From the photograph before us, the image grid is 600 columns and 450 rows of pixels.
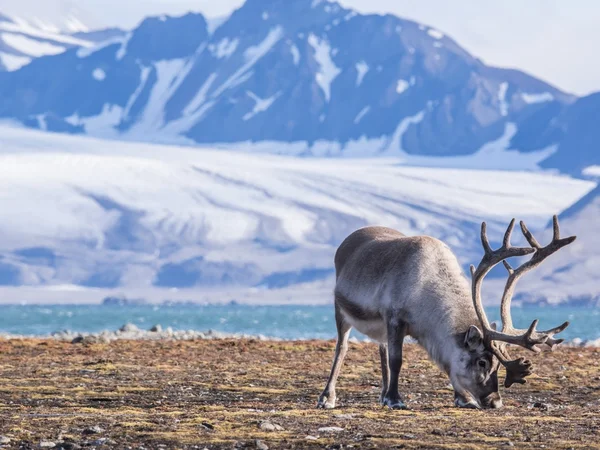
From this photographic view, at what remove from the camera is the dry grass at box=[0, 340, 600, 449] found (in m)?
12.3

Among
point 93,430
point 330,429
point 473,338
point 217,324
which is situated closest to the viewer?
point 93,430

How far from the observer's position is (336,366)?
17.0 meters

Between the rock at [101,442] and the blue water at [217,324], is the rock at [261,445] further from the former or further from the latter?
the blue water at [217,324]

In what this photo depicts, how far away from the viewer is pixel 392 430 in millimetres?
12906

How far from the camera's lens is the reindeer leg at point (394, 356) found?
15680 mm

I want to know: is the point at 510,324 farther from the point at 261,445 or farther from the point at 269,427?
the point at 261,445

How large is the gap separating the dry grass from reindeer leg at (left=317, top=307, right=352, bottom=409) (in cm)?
21

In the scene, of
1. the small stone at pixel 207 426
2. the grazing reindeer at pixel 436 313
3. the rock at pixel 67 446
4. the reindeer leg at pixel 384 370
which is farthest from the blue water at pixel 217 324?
the rock at pixel 67 446

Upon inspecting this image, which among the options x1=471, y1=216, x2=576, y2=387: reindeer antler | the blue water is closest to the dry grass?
x1=471, y1=216, x2=576, y2=387: reindeer antler

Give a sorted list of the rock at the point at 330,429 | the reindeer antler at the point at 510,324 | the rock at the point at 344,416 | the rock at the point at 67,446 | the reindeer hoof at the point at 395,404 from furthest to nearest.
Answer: the reindeer hoof at the point at 395,404
the reindeer antler at the point at 510,324
the rock at the point at 344,416
the rock at the point at 330,429
the rock at the point at 67,446

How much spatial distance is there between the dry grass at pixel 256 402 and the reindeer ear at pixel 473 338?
2.49 ft

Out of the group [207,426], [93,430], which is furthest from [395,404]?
[93,430]

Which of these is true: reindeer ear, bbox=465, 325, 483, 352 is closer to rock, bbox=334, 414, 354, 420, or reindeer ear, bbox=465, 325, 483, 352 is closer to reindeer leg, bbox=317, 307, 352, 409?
rock, bbox=334, 414, 354, 420

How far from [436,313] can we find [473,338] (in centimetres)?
75
